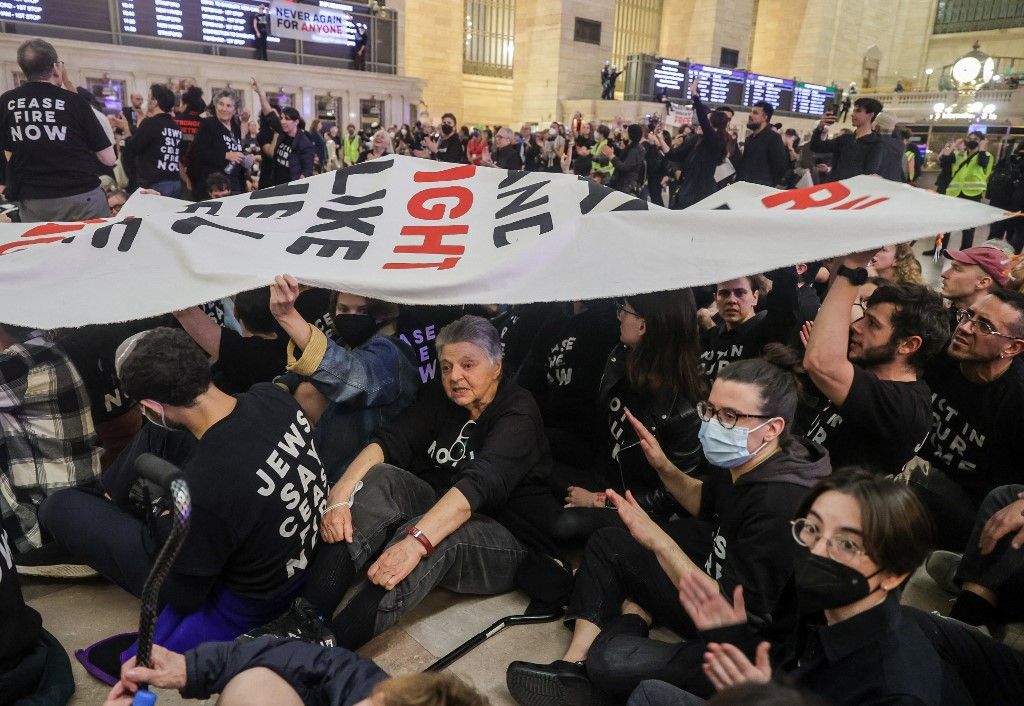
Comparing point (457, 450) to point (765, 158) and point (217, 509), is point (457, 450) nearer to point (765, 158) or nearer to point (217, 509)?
point (217, 509)

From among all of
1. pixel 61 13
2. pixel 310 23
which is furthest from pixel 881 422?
pixel 310 23

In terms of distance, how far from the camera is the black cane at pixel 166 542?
146cm

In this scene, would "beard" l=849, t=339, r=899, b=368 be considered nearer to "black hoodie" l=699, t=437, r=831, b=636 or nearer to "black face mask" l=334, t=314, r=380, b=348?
"black hoodie" l=699, t=437, r=831, b=636

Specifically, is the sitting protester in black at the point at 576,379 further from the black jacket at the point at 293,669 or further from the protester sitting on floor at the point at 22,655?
the protester sitting on floor at the point at 22,655

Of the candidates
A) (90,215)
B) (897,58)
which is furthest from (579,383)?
(897,58)

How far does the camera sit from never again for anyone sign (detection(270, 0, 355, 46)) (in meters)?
16.6

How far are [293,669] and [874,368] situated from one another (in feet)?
7.79

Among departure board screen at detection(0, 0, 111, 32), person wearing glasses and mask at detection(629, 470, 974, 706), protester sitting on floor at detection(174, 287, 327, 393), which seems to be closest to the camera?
person wearing glasses and mask at detection(629, 470, 974, 706)

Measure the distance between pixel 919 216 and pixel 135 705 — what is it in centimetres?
262

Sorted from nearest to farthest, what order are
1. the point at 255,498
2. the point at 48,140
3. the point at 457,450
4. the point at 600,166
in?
the point at 255,498 → the point at 457,450 → the point at 48,140 → the point at 600,166

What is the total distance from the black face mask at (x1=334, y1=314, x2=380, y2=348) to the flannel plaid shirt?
110cm

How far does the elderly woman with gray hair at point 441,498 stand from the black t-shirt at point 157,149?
5.91m

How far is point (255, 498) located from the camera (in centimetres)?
225

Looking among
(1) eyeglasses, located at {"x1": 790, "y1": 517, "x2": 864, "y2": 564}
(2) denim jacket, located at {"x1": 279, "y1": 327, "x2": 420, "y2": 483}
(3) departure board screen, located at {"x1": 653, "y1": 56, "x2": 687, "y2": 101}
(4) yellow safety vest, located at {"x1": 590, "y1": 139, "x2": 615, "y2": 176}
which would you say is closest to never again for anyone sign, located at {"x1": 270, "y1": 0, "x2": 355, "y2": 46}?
(4) yellow safety vest, located at {"x1": 590, "y1": 139, "x2": 615, "y2": 176}
